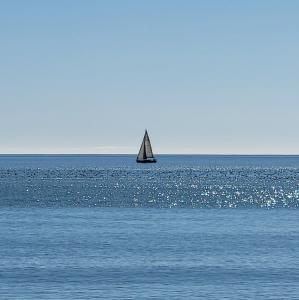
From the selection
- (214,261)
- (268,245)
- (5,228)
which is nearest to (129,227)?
(5,228)

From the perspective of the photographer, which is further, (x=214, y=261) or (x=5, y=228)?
(x=5, y=228)

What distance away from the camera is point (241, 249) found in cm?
6556

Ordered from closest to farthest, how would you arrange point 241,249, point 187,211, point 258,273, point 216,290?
point 216,290 < point 258,273 < point 241,249 < point 187,211

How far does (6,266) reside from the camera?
185ft

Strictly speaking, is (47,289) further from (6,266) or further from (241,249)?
(241,249)

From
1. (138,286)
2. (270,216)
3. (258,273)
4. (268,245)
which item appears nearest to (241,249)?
(268,245)

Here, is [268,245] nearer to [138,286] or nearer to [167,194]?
[138,286]

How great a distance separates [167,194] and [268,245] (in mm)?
75992

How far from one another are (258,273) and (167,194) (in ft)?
295

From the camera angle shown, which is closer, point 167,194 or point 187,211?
point 187,211

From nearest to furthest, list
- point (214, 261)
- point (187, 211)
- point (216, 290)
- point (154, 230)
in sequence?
point (216, 290)
point (214, 261)
point (154, 230)
point (187, 211)

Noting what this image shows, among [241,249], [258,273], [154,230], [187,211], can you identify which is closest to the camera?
[258,273]

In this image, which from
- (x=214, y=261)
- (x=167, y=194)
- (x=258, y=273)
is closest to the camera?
(x=258, y=273)

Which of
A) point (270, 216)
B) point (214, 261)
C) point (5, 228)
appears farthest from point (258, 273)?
point (270, 216)
